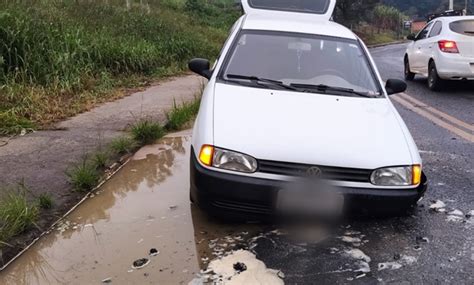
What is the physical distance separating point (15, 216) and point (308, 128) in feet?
7.34

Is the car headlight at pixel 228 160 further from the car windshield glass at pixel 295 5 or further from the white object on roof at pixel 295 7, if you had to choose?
the car windshield glass at pixel 295 5

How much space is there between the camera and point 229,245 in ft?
12.4

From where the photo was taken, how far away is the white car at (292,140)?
12.1ft

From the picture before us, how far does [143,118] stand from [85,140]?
4.59 feet

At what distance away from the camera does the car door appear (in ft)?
39.3

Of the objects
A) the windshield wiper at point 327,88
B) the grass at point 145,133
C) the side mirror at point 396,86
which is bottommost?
the grass at point 145,133

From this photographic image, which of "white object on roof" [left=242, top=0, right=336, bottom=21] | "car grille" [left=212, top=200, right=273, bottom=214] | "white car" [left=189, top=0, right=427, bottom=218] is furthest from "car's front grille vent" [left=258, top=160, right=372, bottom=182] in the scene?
"white object on roof" [left=242, top=0, right=336, bottom=21]

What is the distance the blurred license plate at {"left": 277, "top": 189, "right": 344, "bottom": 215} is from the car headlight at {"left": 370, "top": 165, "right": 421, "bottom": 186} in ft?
1.01

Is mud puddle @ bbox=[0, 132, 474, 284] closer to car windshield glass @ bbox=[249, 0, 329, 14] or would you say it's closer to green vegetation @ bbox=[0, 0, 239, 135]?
green vegetation @ bbox=[0, 0, 239, 135]

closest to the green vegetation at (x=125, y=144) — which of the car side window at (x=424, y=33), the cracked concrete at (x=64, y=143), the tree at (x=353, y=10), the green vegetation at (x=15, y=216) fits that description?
the cracked concrete at (x=64, y=143)

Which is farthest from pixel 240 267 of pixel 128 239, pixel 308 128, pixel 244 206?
pixel 308 128

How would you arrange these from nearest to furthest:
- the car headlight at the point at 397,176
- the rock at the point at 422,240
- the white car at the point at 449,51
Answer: the car headlight at the point at 397,176
the rock at the point at 422,240
the white car at the point at 449,51

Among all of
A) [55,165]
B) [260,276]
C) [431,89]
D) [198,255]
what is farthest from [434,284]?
[431,89]

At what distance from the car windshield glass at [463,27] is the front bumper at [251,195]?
7866mm
